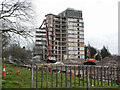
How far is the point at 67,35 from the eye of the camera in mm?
71938

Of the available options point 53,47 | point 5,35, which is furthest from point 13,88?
point 53,47

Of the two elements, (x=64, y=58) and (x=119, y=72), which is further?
(x=64, y=58)

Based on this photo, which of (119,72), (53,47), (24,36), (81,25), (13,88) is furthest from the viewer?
(81,25)

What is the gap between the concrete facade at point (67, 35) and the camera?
6725cm

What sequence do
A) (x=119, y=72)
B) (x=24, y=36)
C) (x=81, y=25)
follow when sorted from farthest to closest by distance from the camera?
(x=81, y=25) < (x=24, y=36) < (x=119, y=72)

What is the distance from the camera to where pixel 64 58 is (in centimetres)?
6869

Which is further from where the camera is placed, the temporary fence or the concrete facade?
the concrete facade

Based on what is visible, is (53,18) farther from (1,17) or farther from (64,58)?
(1,17)

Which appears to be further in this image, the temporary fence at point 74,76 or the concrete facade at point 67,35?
the concrete facade at point 67,35

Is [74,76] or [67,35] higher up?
[67,35]

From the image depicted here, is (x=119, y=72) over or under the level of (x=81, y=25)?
under

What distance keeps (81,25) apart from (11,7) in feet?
221

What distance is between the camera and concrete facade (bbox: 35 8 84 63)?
2648 inches

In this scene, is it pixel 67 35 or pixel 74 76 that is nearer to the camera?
pixel 74 76
